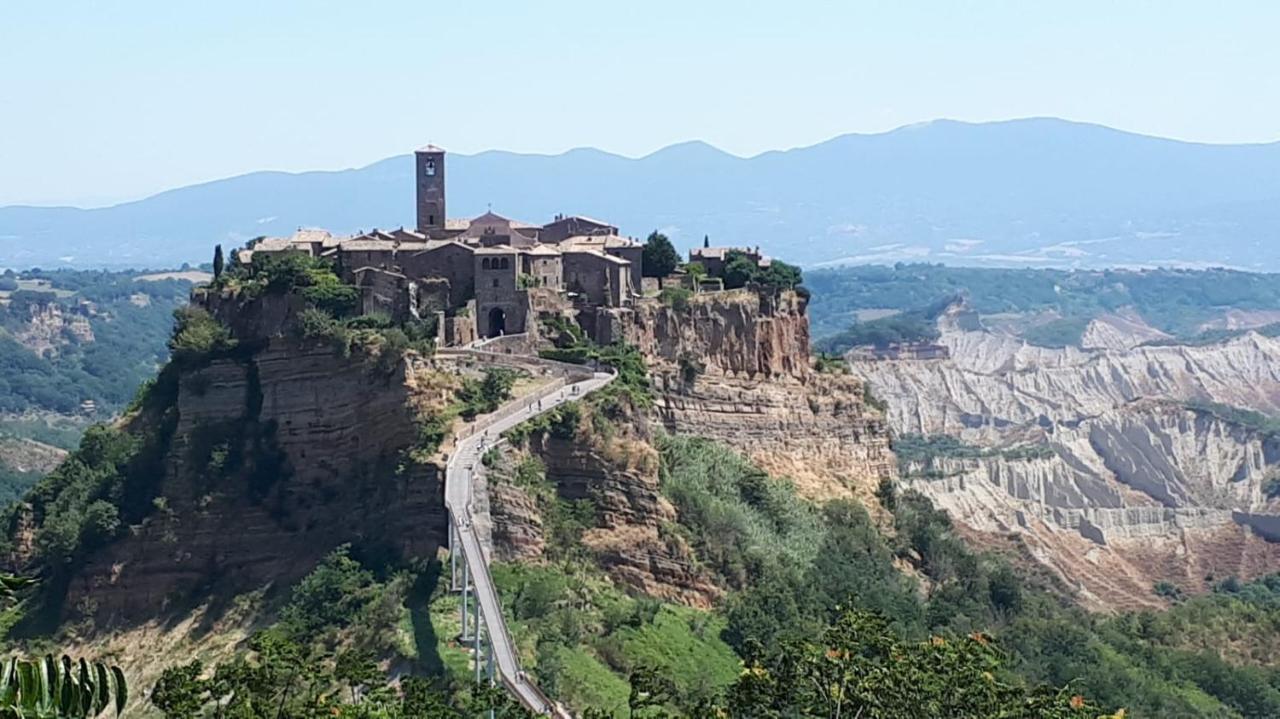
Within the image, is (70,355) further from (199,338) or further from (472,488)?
(472,488)

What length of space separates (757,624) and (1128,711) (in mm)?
9637

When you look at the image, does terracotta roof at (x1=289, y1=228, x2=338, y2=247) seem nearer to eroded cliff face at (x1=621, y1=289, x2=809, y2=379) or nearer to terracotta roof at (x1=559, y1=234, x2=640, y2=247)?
terracotta roof at (x1=559, y1=234, x2=640, y2=247)

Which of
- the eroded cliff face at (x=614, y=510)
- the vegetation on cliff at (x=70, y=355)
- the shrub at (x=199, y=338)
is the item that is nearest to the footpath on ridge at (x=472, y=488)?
the eroded cliff face at (x=614, y=510)

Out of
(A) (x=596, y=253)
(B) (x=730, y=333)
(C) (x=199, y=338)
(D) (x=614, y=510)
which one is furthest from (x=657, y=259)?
(D) (x=614, y=510)

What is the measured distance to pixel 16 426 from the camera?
454 ft

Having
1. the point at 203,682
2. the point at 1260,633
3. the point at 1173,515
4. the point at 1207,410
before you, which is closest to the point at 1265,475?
the point at 1207,410

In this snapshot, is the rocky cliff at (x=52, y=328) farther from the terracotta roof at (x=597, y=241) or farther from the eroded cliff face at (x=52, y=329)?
the terracotta roof at (x=597, y=241)

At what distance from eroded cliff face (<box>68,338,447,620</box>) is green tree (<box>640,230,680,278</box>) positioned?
47.3 feet

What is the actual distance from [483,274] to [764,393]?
11.0 meters

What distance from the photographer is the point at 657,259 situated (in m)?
66.8

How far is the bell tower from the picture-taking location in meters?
67.1

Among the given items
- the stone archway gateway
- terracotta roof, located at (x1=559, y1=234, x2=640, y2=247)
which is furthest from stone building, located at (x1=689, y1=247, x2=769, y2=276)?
the stone archway gateway

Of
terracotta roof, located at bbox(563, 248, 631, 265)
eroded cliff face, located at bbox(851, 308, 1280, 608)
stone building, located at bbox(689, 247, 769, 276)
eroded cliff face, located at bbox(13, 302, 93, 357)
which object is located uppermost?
terracotta roof, located at bbox(563, 248, 631, 265)

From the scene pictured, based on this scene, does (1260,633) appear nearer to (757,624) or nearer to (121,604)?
(757,624)
